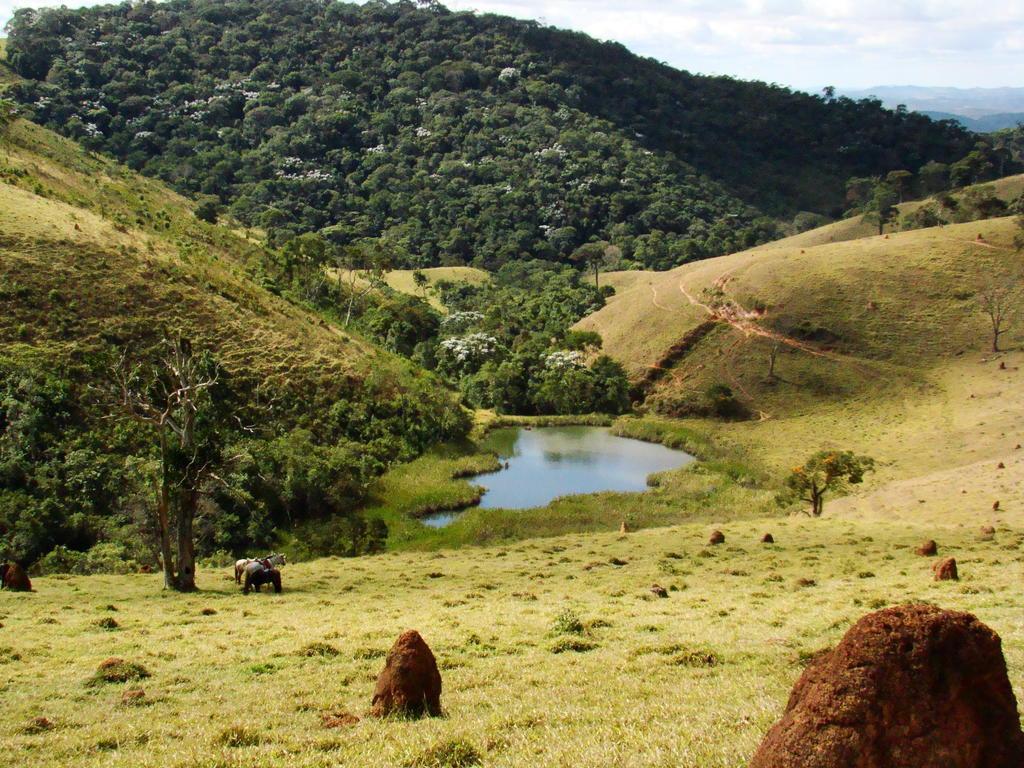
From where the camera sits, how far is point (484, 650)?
14.4m

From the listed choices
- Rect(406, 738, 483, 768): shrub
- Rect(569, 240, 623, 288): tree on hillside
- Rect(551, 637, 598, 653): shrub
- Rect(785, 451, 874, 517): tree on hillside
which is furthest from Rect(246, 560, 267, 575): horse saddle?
Rect(569, 240, 623, 288): tree on hillside

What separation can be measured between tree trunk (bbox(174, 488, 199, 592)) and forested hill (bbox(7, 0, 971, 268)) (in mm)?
99735

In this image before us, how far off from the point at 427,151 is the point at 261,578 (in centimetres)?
16168

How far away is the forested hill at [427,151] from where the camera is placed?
484 ft

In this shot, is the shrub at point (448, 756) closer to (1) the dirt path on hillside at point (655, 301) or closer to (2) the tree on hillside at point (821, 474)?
(2) the tree on hillside at point (821, 474)

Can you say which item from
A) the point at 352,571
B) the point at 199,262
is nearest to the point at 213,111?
the point at 199,262

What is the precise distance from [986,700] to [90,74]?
200m

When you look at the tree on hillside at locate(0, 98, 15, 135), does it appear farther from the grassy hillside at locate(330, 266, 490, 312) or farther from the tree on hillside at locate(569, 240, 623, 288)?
the tree on hillside at locate(569, 240, 623, 288)

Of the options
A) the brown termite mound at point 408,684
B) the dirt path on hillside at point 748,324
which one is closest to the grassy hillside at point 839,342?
the dirt path on hillside at point 748,324

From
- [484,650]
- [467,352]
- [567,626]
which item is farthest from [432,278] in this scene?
[484,650]

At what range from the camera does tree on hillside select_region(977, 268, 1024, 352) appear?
71438 millimetres

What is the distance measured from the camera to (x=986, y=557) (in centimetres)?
2359

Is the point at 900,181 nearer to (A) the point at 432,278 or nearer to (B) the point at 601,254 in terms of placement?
(B) the point at 601,254

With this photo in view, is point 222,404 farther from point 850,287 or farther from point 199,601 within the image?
point 850,287
